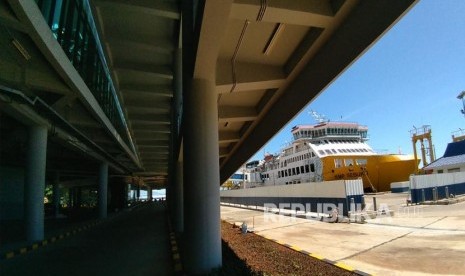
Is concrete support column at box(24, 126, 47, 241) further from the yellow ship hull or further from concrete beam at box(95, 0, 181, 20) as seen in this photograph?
the yellow ship hull

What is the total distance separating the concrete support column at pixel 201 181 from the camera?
6.94 metres

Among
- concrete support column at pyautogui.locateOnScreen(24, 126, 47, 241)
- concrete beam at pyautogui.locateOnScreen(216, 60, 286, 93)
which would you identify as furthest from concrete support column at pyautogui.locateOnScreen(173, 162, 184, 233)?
concrete beam at pyautogui.locateOnScreen(216, 60, 286, 93)

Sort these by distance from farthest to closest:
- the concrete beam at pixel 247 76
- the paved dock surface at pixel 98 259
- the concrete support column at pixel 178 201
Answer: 1. the concrete support column at pixel 178 201
2. the paved dock surface at pixel 98 259
3. the concrete beam at pixel 247 76

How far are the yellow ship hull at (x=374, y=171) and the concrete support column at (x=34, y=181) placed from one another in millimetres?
29764

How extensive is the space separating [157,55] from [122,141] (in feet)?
34.5

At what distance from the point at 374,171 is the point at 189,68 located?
35608 mm

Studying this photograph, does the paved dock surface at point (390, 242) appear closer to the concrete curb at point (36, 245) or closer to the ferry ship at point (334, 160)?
the concrete curb at point (36, 245)

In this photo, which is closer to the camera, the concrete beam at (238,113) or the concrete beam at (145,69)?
the concrete beam at (238,113)

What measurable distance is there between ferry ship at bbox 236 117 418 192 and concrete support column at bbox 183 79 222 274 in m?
32.9

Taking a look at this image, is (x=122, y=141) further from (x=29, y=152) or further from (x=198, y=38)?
(x=198, y=38)

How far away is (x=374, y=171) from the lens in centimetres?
3809

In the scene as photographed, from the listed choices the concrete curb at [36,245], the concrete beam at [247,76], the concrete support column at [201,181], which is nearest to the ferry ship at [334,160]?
the concrete curb at [36,245]

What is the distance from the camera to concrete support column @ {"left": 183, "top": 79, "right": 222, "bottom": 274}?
6938 mm

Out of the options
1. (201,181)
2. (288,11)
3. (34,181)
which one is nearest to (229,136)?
(34,181)
